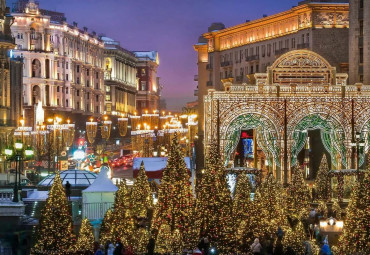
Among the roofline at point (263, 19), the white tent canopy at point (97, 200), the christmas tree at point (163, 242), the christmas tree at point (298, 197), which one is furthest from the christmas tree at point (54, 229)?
the roofline at point (263, 19)

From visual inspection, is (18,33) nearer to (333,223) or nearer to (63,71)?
(63,71)

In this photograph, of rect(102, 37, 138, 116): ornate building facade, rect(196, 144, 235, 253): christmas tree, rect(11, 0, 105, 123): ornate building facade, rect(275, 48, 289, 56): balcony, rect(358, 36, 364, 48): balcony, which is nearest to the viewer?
rect(196, 144, 235, 253): christmas tree

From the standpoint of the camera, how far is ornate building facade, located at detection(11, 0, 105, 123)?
11425 centimetres

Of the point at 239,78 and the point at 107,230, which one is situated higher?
the point at 239,78

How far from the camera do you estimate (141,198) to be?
119 ft

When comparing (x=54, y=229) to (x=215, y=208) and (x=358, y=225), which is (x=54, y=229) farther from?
(x=358, y=225)

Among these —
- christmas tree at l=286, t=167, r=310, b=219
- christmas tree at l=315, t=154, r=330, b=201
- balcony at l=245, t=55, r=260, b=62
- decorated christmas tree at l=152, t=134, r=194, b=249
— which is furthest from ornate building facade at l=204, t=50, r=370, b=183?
balcony at l=245, t=55, r=260, b=62

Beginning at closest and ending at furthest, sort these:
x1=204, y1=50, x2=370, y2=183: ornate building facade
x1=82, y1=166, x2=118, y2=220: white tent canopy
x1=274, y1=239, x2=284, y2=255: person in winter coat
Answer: x1=274, y1=239, x2=284, y2=255: person in winter coat
x1=82, y1=166, x2=118, y2=220: white tent canopy
x1=204, y1=50, x2=370, y2=183: ornate building facade

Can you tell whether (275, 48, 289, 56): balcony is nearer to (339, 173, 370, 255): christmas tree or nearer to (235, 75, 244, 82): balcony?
(235, 75, 244, 82): balcony

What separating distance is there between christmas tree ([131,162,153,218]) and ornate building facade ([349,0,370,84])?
3138 cm

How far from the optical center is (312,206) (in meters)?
42.8

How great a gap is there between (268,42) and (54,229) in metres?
66.3

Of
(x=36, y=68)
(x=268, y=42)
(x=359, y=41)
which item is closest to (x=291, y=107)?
(x=359, y=41)

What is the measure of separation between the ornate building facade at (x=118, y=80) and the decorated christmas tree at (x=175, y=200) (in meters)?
122
